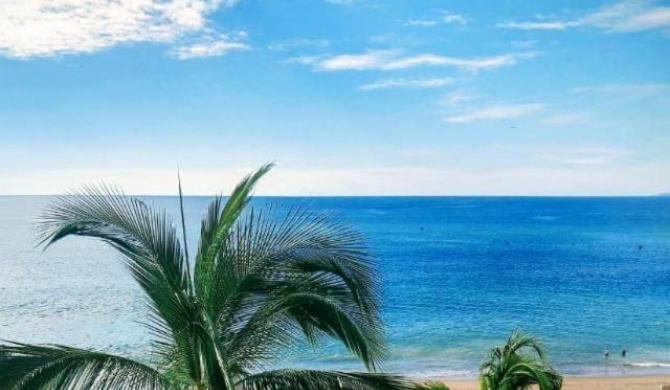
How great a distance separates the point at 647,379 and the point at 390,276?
115 ft

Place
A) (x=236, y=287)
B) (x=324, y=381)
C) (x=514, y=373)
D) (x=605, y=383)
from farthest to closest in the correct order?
(x=605, y=383) < (x=514, y=373) < (x=236, y=287) < (x=324, y=381)

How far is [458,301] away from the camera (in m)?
47.2

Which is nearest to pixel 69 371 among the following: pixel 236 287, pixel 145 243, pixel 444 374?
pixel 145 243

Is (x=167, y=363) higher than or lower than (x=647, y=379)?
higher

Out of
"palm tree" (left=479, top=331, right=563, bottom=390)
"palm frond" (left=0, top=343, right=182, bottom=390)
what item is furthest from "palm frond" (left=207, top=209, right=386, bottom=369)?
"palm tree" (left=479, top=331, right=563, bottom=390)

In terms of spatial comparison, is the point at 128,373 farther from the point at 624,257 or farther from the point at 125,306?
the point at 624,257

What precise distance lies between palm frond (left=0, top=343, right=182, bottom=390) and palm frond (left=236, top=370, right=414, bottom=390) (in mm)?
775

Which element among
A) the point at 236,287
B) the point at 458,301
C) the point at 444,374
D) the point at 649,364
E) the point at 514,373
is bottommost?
the point at 649,364

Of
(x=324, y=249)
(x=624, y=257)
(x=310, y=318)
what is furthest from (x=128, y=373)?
(x=624, y=257)

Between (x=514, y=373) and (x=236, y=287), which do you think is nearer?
(x=236, y=287)

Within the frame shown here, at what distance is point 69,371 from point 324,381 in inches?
86.0

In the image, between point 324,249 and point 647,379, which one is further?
point 647,379

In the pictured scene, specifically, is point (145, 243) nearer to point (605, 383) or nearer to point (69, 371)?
point (69, 371)

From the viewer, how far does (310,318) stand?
6.20 m
